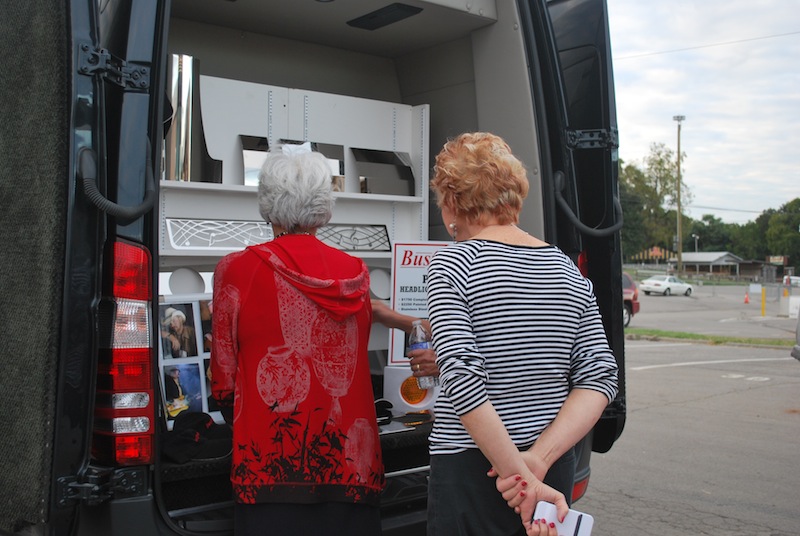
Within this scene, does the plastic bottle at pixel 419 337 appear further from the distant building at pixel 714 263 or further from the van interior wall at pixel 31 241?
the distant building at pixel 714 263

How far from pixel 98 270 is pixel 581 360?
1.27m

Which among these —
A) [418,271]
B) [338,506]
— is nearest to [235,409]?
[338,506]

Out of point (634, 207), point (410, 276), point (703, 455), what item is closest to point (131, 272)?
point (410, 276)

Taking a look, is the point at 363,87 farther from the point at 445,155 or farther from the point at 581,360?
the point at 581,360

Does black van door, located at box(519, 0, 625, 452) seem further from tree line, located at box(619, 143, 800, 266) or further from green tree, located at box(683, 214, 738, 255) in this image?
green tree, located at box(683, 214, 738, 255)

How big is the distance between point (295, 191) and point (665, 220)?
7498 cm

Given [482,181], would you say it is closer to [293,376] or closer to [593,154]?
[293,376]

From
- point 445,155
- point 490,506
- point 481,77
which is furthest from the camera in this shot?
point 481,77

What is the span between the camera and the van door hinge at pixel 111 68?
77.2 inches

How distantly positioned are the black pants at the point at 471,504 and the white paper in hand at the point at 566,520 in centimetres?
12

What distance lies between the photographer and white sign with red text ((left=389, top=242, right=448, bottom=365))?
359 centimetres

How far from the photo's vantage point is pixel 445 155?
214 centimetres

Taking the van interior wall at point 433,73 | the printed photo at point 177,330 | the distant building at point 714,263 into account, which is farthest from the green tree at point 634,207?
the printed photo at point 177,330

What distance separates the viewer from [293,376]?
2293 mm
